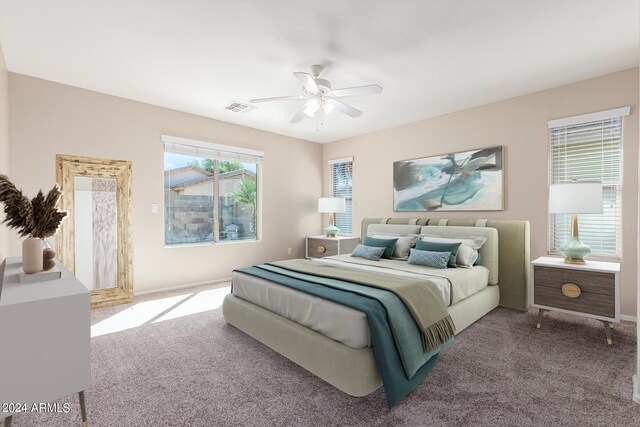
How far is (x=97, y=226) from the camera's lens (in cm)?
411

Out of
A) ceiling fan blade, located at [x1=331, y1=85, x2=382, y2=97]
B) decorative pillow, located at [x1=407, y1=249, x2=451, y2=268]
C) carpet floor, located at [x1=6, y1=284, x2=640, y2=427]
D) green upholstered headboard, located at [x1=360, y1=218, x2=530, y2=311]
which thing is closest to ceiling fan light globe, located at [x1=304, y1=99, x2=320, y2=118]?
ceiling fan blade, located at [x1=331, y1=85, x2=382, y2=97]

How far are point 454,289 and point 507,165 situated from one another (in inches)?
85.6

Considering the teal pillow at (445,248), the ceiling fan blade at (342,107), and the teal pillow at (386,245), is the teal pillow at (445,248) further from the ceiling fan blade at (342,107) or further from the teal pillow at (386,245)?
the ceiling fan blade at (342,107)

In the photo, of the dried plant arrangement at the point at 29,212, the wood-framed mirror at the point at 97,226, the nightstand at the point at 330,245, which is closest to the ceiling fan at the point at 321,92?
the dried plant arrangement at the point at 29,212

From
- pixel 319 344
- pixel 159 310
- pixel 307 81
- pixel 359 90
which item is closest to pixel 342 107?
pixel 359 90

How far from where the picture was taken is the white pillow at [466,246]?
12.0 ft

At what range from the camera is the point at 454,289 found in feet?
9.99

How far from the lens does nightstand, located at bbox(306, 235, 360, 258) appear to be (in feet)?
18.8

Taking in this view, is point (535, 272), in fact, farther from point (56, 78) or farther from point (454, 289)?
point (56, 78)

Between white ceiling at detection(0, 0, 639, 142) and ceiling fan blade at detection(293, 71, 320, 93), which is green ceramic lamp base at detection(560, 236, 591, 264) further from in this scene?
ceiling fan blade at detection(293, 71, 320, 93)

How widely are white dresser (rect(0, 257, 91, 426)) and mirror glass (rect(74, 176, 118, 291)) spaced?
293 cm

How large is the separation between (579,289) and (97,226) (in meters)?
5.55

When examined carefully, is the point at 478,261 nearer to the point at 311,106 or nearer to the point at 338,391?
the point at 338,391

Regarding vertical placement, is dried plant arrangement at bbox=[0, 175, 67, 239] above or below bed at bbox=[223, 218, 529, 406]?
above
